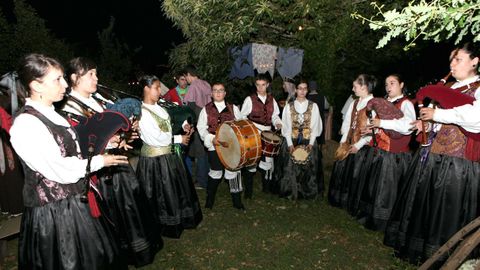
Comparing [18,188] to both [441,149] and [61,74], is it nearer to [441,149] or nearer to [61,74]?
[61,74]

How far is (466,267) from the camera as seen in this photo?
1691 mm

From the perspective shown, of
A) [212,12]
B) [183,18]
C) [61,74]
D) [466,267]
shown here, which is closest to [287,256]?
[466,267]

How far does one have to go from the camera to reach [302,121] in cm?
609

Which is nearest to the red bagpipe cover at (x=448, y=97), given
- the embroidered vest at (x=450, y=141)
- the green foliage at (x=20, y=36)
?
the embroidered vest at (x=450, y=141)

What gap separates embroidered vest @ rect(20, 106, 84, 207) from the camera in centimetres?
251

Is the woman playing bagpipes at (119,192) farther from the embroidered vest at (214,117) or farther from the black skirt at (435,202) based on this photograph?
the black skirt at (435,202)

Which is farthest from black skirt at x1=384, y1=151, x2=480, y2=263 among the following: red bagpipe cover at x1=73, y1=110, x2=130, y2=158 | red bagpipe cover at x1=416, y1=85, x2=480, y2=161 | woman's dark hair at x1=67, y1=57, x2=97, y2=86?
woman's dark hair at x1=67, y1=57, x2=97, y2=86

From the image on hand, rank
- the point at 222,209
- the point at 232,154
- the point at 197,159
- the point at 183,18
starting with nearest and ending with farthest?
the point at 232,154 < the point at 222,209 < the point at 197,159 < the point at 183,18

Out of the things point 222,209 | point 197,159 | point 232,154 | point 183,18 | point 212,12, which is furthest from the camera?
point 183,18

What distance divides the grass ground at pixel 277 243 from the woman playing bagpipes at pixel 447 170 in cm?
49

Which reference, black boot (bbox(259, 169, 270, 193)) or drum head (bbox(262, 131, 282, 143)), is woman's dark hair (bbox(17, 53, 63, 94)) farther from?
black boot (bbox(259, 169, 270, 193))

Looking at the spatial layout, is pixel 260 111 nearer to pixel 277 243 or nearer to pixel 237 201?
pixel 237 201

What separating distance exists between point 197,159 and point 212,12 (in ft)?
11.6

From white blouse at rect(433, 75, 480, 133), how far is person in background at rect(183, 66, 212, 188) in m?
4.41
